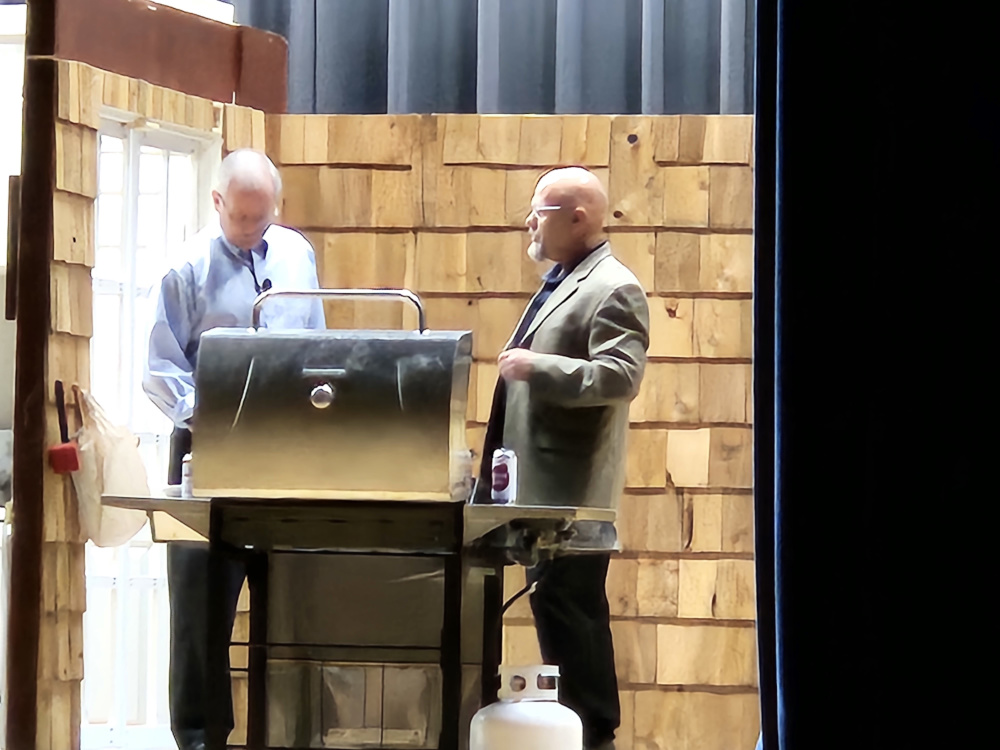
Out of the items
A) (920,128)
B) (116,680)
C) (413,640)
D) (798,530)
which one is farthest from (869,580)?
(116,680)

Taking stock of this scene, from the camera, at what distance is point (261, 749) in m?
1.95

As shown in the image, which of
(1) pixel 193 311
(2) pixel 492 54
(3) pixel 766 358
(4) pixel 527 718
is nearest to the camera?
(3) pixel 766 358

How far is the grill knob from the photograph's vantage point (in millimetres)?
1783

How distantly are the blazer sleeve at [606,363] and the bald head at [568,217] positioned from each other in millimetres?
141

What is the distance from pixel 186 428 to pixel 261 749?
2.01 ft

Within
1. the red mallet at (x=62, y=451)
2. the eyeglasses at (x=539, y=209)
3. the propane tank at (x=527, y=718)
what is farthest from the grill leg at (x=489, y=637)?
the red mallet at (x=62, y=451)

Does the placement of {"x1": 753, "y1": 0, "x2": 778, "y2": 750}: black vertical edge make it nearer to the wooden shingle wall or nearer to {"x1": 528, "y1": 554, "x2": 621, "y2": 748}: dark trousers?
{"x1": 528, "y1": 554, "x2": 621, "y2": 748}: dark trousers

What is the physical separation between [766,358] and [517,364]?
0.55 m

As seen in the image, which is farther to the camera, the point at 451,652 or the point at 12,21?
the point at 12,21

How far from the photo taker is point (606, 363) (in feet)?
7.21

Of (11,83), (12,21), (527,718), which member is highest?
(12,21)

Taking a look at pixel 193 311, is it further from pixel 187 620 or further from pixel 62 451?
pixel 187 620

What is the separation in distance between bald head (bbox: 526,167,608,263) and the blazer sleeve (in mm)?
141

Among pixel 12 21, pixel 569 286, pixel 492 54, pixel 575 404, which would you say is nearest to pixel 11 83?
pixel 12 21
